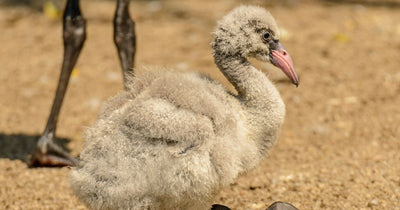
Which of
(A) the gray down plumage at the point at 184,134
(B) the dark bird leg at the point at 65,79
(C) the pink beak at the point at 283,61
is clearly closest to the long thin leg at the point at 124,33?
(B) the dark bird leg at the point at 65,79

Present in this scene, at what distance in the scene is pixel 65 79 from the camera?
15.4ft

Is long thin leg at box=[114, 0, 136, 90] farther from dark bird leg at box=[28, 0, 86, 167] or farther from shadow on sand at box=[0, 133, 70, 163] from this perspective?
shadow on sand at box=[0, 133, 70, 163]

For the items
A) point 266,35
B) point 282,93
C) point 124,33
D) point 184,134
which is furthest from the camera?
point 282,93

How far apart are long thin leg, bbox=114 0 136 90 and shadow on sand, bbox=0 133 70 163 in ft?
3.61

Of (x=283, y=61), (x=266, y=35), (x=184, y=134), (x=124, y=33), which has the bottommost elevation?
(x=124, y=33)

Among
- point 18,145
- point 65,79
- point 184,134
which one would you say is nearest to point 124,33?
point 65,79

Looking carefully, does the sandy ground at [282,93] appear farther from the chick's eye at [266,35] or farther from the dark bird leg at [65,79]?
the chick's eye at [266,35]

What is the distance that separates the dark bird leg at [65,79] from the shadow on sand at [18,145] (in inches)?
11.6

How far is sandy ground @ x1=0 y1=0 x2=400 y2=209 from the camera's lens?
422 centimetres

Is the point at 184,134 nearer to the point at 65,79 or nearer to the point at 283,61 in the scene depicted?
the point at 283,61

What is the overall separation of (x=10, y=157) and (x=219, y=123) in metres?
2.57

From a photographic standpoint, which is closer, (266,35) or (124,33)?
(266,35)

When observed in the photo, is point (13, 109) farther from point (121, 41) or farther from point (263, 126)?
point (263, 126)

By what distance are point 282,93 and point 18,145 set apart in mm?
2717
